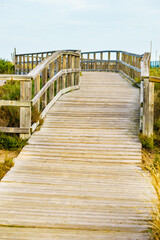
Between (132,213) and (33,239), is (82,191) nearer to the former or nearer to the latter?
(132,213)

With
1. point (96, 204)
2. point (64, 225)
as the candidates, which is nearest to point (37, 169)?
point (96, 204)

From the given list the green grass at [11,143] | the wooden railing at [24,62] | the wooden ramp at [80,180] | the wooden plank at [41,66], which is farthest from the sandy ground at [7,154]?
the wooden railing at [24,62]

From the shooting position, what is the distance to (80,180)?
6047 millimetres

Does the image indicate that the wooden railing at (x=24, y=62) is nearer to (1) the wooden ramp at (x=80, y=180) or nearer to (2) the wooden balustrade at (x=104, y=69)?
(2) the wooden balustrade at (x=104, y=69)

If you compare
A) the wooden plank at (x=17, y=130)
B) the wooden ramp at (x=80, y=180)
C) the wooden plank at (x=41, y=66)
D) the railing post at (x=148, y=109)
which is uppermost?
the wooden plank at (x=41, y=66)

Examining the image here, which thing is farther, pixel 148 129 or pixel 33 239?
pixel 148 129

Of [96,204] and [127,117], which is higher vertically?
[127,117]

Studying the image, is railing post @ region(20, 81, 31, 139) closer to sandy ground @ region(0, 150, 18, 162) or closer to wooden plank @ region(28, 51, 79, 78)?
wooden plank @ region(28, 51, 79, 78)

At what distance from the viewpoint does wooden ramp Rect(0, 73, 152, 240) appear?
14.3ft

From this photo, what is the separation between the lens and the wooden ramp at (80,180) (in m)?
4.37

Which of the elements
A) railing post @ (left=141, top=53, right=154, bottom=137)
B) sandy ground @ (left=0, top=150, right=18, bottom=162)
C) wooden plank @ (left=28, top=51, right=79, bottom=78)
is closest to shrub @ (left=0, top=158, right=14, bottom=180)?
sandy ground @ (left=0, top=150, right=18, bottom=162)

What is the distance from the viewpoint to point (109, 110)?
A: 9578 millimetres

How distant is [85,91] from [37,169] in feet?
20.3

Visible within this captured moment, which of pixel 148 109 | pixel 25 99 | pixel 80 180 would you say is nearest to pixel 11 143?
pixel 25 99
